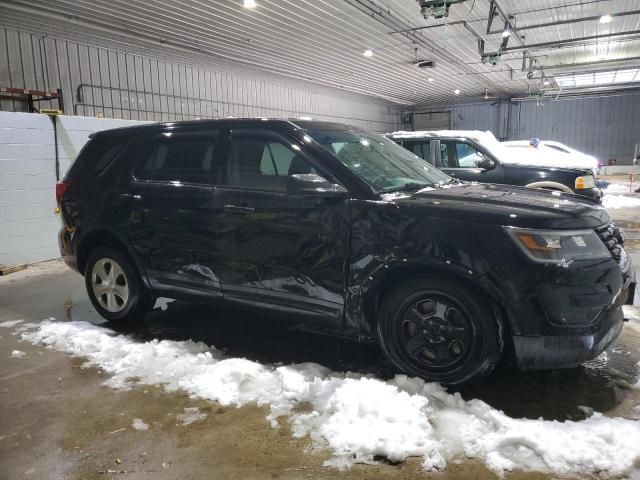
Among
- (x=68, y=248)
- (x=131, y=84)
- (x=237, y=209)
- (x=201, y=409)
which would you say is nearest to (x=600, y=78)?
(x=131, y=84)

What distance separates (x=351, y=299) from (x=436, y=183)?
3.87 ft

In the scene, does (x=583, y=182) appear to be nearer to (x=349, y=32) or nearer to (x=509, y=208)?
(x=509, y=208)

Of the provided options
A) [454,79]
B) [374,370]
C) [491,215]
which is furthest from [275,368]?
[454,79]

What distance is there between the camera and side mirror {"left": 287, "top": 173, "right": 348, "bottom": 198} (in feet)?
10.1

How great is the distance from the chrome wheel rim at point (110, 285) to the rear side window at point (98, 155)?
0.81 m

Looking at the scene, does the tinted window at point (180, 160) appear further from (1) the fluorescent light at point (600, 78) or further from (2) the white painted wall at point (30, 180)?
(1) the fluorescent light at point (600, 78)

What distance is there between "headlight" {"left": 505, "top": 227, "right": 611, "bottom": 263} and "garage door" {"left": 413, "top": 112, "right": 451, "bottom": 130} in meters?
25.3

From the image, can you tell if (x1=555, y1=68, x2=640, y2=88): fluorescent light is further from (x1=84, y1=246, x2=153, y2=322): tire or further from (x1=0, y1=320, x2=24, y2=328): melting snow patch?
(x1=0, y1=320, x2=24, y2=328): melting snow patch

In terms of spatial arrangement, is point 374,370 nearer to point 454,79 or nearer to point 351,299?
point 351,299

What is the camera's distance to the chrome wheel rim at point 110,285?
425cm

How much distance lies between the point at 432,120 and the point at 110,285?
25.1 meters

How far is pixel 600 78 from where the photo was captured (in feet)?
64.3

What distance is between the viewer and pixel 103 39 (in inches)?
435

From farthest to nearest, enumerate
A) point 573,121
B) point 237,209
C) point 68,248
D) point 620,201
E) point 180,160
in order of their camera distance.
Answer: point 573,121 → point 620,201 → point 68,248 → point 180,160 → point 237,209
